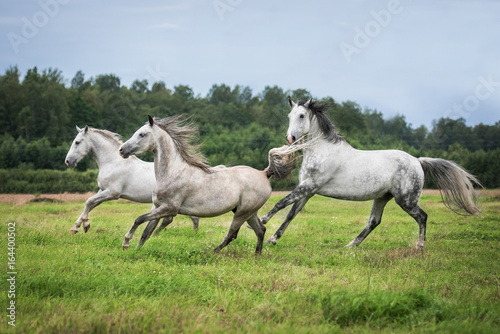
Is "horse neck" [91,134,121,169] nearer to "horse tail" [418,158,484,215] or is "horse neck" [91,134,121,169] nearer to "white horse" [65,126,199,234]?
"white horse" [65,126,199,234]

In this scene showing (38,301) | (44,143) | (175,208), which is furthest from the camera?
(44,143)

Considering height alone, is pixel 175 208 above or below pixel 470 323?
above

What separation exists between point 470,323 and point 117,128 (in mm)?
53566

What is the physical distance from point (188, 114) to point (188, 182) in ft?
174

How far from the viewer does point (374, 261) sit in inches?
281

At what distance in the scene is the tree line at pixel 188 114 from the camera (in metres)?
43.4

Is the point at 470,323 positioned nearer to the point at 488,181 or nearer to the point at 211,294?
the point at 211,294

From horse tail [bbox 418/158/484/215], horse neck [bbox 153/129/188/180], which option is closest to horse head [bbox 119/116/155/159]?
horse neck [bbox 153/129/188/180]

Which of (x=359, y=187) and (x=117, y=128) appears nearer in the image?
(x=359, y=187)

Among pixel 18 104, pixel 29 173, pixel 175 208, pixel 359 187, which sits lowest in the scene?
pixel 29 173

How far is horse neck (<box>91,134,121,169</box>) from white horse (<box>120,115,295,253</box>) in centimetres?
333

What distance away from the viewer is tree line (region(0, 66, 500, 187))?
4344 cm

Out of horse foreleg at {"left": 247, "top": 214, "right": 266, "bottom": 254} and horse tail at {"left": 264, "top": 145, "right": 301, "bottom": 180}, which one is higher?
horse tail at {"left": 264, "top": 145, "right": 301, "bottom": 180}

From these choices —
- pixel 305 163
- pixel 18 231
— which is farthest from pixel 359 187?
pixel 18 231
